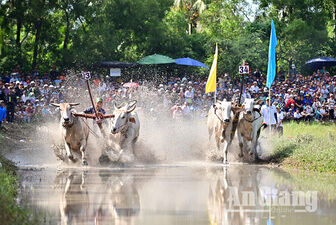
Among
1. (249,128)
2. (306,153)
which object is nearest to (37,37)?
(249,128)

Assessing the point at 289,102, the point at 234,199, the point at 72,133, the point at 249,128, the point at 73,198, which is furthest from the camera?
the point at 289,102

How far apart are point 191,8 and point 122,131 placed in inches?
1452

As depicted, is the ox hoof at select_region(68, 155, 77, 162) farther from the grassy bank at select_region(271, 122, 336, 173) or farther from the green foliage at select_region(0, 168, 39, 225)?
the green foliage at select_region(0, 168, 39, 225)

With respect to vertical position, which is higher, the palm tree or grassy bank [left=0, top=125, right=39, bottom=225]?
the palm tree

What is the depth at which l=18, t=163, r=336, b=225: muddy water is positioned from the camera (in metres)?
10.0

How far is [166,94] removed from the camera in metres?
30.6

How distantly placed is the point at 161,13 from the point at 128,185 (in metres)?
27.2

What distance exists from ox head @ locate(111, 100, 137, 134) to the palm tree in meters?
34.6

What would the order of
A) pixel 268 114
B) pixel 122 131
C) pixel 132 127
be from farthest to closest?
pixel 268 114
pixel 132 127
pixel 122 131

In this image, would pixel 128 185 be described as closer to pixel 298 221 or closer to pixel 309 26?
Result: pixel 298 221

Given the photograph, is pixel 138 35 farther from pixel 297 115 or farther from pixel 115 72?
pixel 297 115

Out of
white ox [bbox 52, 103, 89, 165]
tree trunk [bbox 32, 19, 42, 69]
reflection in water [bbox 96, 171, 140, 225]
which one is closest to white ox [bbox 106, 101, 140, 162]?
white ox [bbox 52, 103, 89, 165]

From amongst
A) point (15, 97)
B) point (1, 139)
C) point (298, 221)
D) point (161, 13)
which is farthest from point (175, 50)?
point (298, 221)

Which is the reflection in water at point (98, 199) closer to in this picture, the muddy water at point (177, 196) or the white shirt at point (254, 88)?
the muddy water at point (177, 196)
